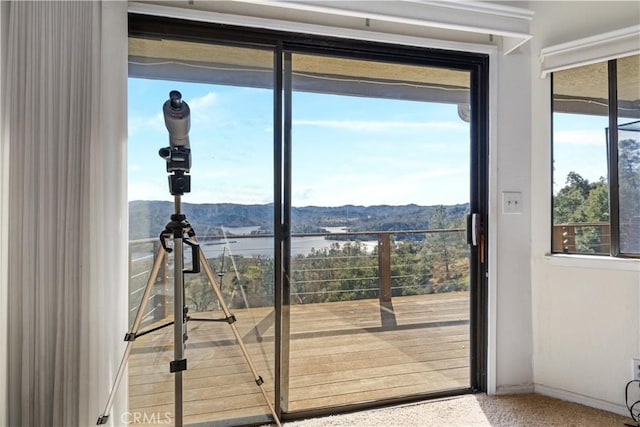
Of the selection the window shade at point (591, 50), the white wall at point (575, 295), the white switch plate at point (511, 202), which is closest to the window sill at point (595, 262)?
the white wall at point (575, 295)

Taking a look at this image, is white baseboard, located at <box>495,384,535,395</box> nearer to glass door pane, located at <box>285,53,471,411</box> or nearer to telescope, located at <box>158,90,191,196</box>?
glass door pane, located at <box>285,53,471,411</box>

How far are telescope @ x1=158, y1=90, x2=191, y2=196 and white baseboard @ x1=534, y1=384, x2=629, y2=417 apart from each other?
2.40 meters

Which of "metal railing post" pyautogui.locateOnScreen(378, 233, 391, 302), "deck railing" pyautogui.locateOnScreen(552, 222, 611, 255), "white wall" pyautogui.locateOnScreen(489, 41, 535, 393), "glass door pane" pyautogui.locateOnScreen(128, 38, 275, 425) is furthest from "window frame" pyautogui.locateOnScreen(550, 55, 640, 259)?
"glass door pane" pyautogui.locateOnScreen(128, 38, 275, 425)

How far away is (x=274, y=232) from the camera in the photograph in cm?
202

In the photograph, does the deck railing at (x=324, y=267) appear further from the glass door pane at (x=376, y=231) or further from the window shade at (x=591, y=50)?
the window shade at (x=591, y=50)

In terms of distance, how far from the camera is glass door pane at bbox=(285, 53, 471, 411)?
2.10 meters

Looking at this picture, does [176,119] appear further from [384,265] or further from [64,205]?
[384,265]

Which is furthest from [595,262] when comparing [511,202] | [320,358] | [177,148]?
[177,148]

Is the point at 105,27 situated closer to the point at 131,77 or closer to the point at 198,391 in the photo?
the point at 131,77

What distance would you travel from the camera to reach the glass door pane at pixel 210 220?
6.09 feet

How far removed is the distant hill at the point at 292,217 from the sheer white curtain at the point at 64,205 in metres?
0.17

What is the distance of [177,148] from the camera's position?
1.57 meters

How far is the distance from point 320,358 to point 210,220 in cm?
102

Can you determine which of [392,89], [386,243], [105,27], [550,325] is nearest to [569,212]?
[550,325]
